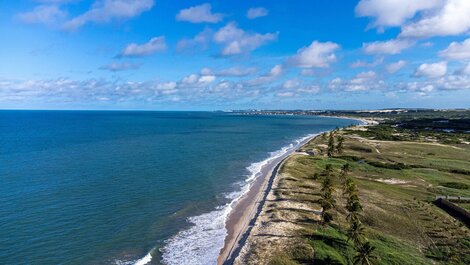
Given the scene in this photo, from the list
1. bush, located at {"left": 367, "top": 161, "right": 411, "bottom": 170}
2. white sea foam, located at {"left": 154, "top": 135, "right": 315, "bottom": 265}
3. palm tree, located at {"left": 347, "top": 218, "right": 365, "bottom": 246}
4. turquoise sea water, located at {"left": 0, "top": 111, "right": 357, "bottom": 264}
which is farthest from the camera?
bush, located at {"left": 367, "top": 161, "right": 411, "bottom": 170}

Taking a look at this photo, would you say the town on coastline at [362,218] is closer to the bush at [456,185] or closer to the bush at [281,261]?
the bush at [456,185]

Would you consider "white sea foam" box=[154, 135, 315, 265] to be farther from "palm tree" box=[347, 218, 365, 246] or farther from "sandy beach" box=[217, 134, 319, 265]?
"palm tree" box=[347, 218, 365, 246]

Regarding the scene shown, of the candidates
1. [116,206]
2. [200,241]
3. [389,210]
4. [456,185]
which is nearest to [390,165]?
[456,185]

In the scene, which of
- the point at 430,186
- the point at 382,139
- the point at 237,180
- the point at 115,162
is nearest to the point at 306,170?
the point at 237,180

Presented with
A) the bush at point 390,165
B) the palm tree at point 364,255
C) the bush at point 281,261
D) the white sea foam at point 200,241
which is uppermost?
the palm tree at point 364,255

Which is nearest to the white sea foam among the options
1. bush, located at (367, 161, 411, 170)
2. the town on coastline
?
the town on coastline

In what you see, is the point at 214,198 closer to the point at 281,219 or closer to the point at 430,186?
the point at 281,219

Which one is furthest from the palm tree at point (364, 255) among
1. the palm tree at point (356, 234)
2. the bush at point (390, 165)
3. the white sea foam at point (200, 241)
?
the bush at point (390, 165)
